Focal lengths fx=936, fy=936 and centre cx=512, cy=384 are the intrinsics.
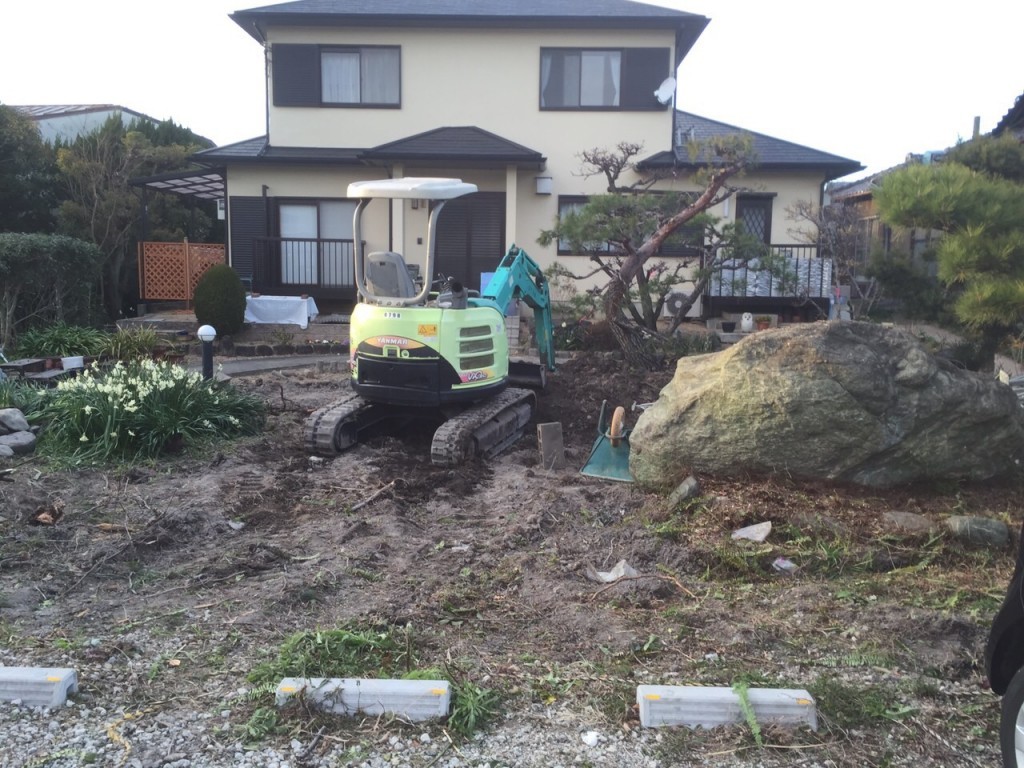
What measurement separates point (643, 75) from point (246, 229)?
8.24 m

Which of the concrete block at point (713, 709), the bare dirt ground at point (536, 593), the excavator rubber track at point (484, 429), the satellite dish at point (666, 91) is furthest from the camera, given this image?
the satellite dish at point (666, 91)

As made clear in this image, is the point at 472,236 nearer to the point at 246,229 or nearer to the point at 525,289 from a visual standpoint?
the point at 246,229

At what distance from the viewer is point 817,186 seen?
17.9 metres

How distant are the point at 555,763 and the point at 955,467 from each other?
→ 404 centimetres

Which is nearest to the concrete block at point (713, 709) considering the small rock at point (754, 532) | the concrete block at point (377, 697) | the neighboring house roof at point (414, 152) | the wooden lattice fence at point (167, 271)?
the concrete block at point (377, 697)

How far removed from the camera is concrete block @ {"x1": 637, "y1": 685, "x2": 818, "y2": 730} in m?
3.62

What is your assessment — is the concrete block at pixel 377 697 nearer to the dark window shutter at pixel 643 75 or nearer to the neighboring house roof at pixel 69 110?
the dark window shutter at pixel 643 75

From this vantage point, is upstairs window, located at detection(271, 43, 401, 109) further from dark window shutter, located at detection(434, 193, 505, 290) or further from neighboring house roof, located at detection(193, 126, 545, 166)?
dark window shutter, located at detection(434, 193, 505, 290)

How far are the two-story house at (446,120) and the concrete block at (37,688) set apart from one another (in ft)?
47.6

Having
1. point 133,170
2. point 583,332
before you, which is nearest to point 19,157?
point 133,170

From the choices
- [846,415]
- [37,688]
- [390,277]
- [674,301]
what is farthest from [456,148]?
[37,688]

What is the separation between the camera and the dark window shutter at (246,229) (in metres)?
18.1

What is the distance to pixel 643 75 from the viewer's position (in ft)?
59.3

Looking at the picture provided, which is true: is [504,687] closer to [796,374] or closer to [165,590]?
[165,590]
